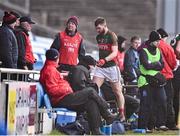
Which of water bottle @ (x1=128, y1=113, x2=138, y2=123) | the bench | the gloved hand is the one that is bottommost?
water bottle @ (x1=128, y1=113, x2=138, y2=123)

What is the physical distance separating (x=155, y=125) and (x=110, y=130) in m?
1.58

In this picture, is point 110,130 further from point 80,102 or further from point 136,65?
point 136,65

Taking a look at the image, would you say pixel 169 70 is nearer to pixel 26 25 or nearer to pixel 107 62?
pixel 107 62

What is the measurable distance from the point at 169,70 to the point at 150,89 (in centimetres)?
66

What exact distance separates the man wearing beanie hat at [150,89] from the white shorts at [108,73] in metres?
0.47

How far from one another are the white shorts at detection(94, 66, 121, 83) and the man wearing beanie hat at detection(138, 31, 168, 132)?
1.55ft

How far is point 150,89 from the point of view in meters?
13.5

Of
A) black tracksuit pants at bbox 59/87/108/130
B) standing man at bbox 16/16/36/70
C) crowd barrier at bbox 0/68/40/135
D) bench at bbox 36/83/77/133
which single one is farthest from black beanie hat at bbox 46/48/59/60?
standing man at bbox 16/16/36/70

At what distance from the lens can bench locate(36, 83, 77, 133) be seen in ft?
37.8

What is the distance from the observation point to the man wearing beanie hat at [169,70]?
45.5ft

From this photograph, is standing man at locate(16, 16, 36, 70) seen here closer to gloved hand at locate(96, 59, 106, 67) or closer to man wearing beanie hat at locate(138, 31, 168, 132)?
gloved hand at locate(96, 59, 106, 67)

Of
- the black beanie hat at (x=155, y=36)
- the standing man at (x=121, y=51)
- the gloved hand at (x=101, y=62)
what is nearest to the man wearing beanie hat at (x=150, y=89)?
the black beanie hat at (x=155, y=36)

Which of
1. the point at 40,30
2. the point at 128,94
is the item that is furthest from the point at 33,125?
the point at 40,30

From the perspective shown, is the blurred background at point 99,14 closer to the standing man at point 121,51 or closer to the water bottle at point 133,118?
the standing man at point 121,51
